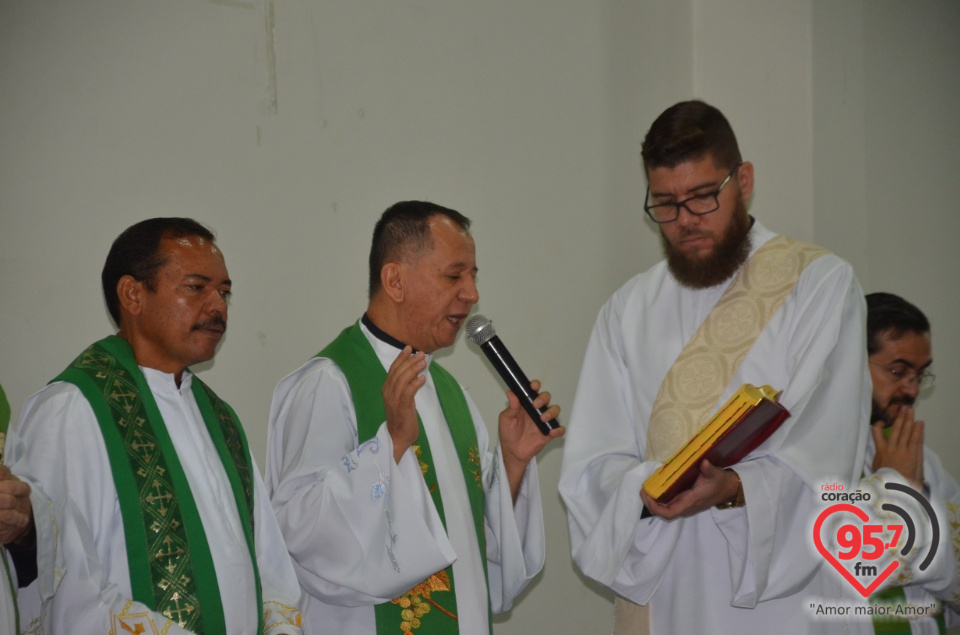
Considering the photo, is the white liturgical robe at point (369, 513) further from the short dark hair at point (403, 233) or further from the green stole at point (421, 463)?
the short dark hair at point (403, 233)

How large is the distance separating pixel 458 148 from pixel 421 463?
1932mm

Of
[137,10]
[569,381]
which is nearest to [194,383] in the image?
[137,10]

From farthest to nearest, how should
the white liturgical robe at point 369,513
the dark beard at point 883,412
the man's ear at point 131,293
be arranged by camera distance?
the dark beard at point 883,412 → the white liturgical robe at point 369,513 → the man's ear at point 131,293

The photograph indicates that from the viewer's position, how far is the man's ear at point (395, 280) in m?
3.83

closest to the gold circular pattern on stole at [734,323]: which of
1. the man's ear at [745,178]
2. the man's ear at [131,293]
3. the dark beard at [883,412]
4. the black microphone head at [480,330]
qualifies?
the man's ear at [745,178]

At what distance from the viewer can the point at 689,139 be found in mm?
3754

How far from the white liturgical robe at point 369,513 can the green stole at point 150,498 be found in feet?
0.89

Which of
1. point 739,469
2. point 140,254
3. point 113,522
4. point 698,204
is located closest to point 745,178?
point 698,204

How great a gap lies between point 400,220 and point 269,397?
102 cm

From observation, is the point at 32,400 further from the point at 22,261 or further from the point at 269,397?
the point at 269,397

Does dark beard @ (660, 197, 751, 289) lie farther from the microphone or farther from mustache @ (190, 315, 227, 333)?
mustache @ (190, 315, 227, 333)

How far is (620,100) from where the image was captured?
19.6 ft

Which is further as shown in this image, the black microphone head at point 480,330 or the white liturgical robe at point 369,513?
the black microphone head at point 480,330

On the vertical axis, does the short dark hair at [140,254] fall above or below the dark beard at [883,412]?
above
